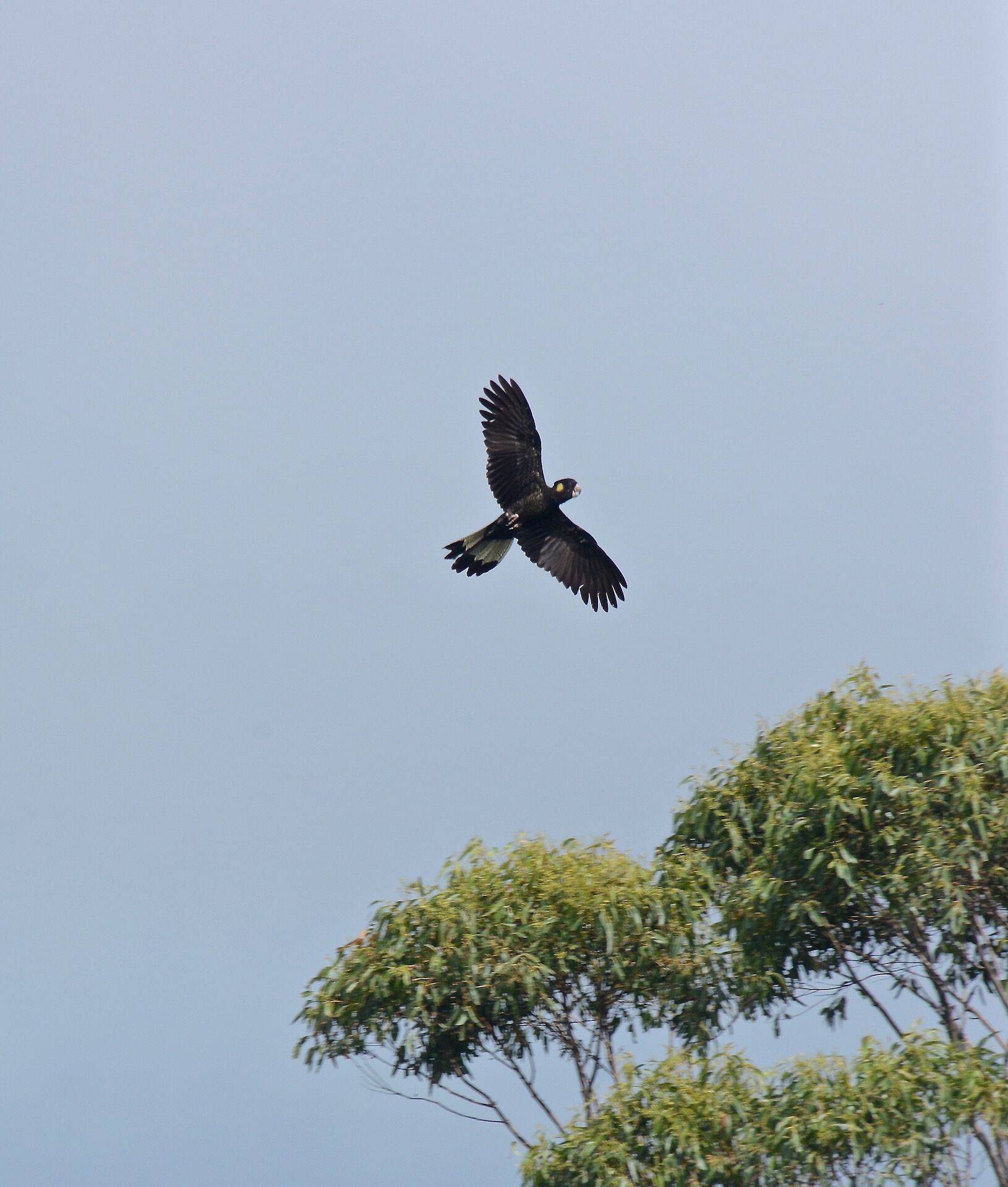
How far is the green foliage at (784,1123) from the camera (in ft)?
30.9

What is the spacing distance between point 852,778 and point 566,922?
87.7 inches

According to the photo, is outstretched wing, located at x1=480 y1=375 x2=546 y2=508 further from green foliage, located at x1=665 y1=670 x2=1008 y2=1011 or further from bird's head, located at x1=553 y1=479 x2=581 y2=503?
green foliage, located at x1=665 y1=670 x2=1008 y2=1011

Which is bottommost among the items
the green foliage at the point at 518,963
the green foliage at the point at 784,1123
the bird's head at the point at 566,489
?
the green foliage at the point at 784,1123

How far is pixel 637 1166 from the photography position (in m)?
9.96

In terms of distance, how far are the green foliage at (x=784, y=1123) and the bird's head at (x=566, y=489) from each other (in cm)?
591

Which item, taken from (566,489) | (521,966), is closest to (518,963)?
(521,966)

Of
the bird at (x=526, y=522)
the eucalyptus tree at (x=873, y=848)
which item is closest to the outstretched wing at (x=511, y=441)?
the bird at (x=526, y=522)

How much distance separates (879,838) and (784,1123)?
81.8 inches

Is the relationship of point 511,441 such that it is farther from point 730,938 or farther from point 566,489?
point 730,938

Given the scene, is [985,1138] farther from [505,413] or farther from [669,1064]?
[505,413]

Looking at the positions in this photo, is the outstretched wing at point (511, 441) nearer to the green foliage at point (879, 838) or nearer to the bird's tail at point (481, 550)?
the bird's tail at point (481, 550)

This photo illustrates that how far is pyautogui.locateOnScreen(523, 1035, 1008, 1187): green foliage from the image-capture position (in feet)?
30.9

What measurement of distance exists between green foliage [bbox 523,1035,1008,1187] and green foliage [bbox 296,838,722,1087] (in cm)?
107

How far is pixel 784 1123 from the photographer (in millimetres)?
9586
